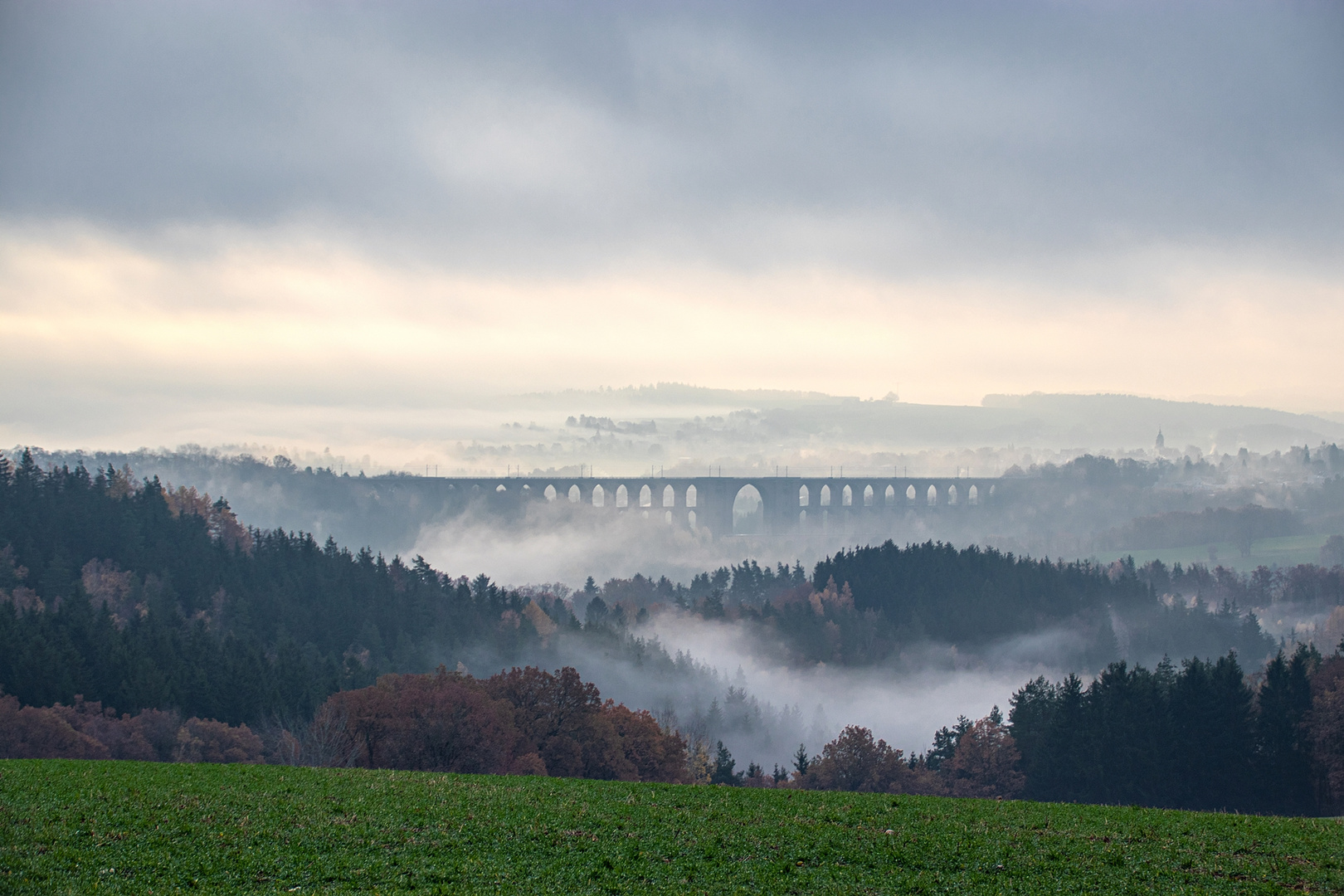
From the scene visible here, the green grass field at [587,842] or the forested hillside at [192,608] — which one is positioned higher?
the green grass field at [587,842]

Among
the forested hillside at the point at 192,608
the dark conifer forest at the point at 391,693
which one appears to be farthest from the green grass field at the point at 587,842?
the forested hillside at the point at 192,608

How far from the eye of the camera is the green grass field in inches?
679

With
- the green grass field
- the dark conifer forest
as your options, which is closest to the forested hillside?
the dark conifer forest

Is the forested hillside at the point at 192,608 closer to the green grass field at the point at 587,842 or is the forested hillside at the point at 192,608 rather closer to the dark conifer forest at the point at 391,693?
the dark conifer forest at the point at 391,693

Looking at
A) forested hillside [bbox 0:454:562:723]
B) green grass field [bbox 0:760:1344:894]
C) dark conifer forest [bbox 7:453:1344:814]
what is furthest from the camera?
forested hillside [bbox 0:454:562:723]

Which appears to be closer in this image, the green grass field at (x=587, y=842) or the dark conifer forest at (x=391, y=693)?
the green grass field at (x=587, y=842)

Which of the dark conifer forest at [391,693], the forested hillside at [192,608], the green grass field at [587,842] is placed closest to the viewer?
the green grass field at [587,842]

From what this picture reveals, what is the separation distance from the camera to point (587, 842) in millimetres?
19672

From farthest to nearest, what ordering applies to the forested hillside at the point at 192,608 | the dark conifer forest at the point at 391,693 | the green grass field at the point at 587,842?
the forested hillside at the point at 192,608 → the dark conifer forest at the point at 391,693 → the green grass field at the point at 587,842

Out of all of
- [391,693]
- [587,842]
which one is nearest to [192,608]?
[391,693]

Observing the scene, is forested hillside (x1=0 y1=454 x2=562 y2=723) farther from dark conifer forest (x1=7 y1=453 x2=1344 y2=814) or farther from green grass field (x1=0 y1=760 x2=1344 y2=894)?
green grass field (x1=0 y1=760 x2=1344 y2=894)

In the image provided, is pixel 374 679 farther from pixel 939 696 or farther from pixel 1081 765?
pixel 939 696

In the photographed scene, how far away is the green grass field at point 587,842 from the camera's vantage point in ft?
56.5

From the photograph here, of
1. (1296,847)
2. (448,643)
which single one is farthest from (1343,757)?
(448,643)
